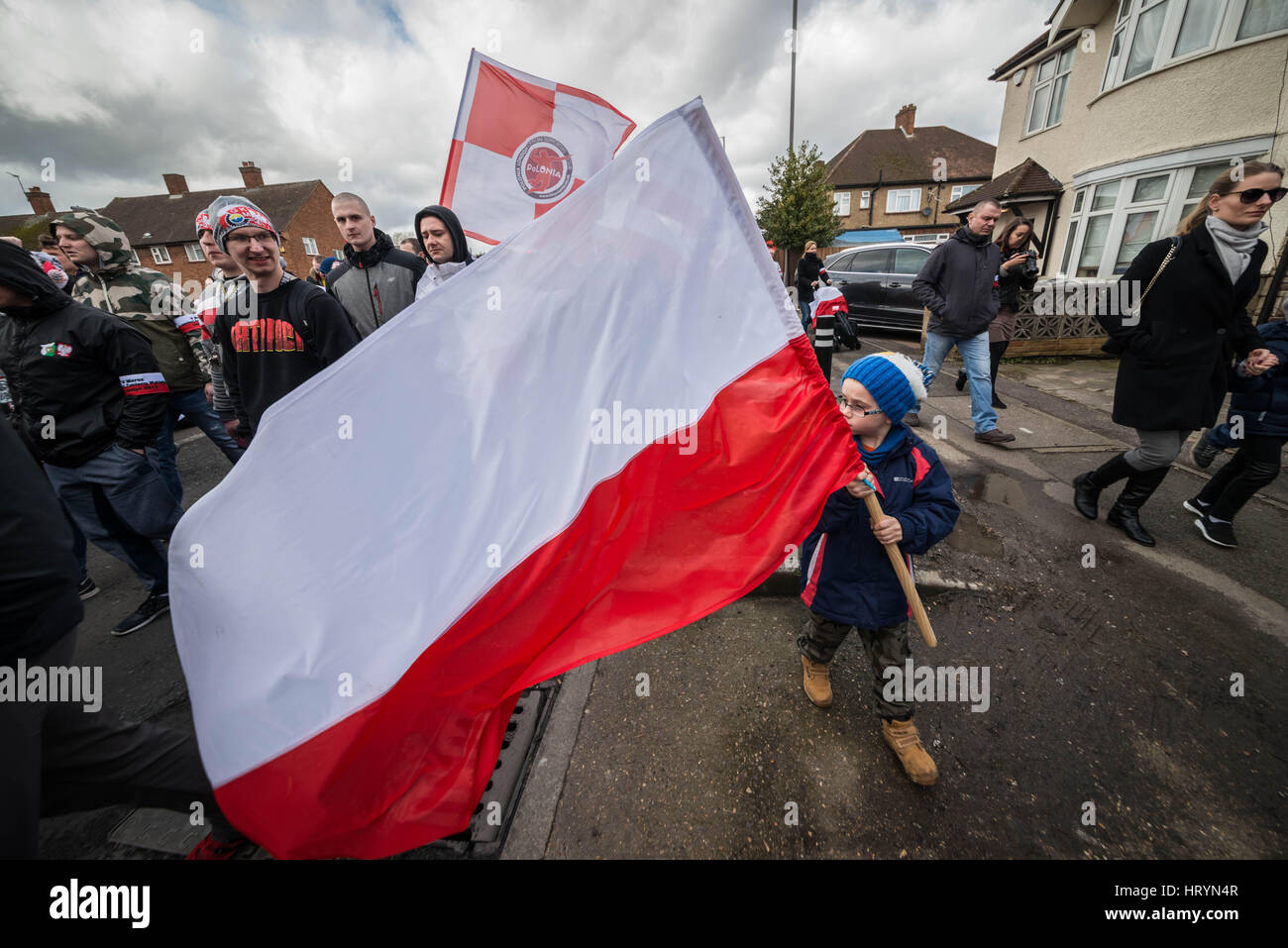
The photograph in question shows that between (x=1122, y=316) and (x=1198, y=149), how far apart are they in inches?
408

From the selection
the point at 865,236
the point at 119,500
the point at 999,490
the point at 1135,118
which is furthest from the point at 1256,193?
the point at 865,236

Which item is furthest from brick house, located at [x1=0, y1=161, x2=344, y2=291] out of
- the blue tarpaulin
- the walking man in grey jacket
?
the walking man in grey jacket

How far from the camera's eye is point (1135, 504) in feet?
11.4

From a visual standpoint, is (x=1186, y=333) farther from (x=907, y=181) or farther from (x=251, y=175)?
(x=251, y=175)

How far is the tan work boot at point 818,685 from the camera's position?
7.50ft

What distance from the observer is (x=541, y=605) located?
1421 millimetres

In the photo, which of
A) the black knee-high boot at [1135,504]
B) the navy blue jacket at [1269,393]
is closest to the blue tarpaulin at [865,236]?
the navy blue jacket at [1269,393]

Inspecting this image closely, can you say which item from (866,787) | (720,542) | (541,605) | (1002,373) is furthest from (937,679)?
(1002,373)

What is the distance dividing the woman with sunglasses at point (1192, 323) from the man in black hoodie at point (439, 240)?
4167 mm

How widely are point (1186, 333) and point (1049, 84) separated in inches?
607

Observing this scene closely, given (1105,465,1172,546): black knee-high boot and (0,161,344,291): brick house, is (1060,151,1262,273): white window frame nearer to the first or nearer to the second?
(1105,465,1172,546): black knee-high boot

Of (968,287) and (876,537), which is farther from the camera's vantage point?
(968,287)

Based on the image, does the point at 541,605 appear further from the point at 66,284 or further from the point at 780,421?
the point at 66,284

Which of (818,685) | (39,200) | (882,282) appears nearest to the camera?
(818,685)
